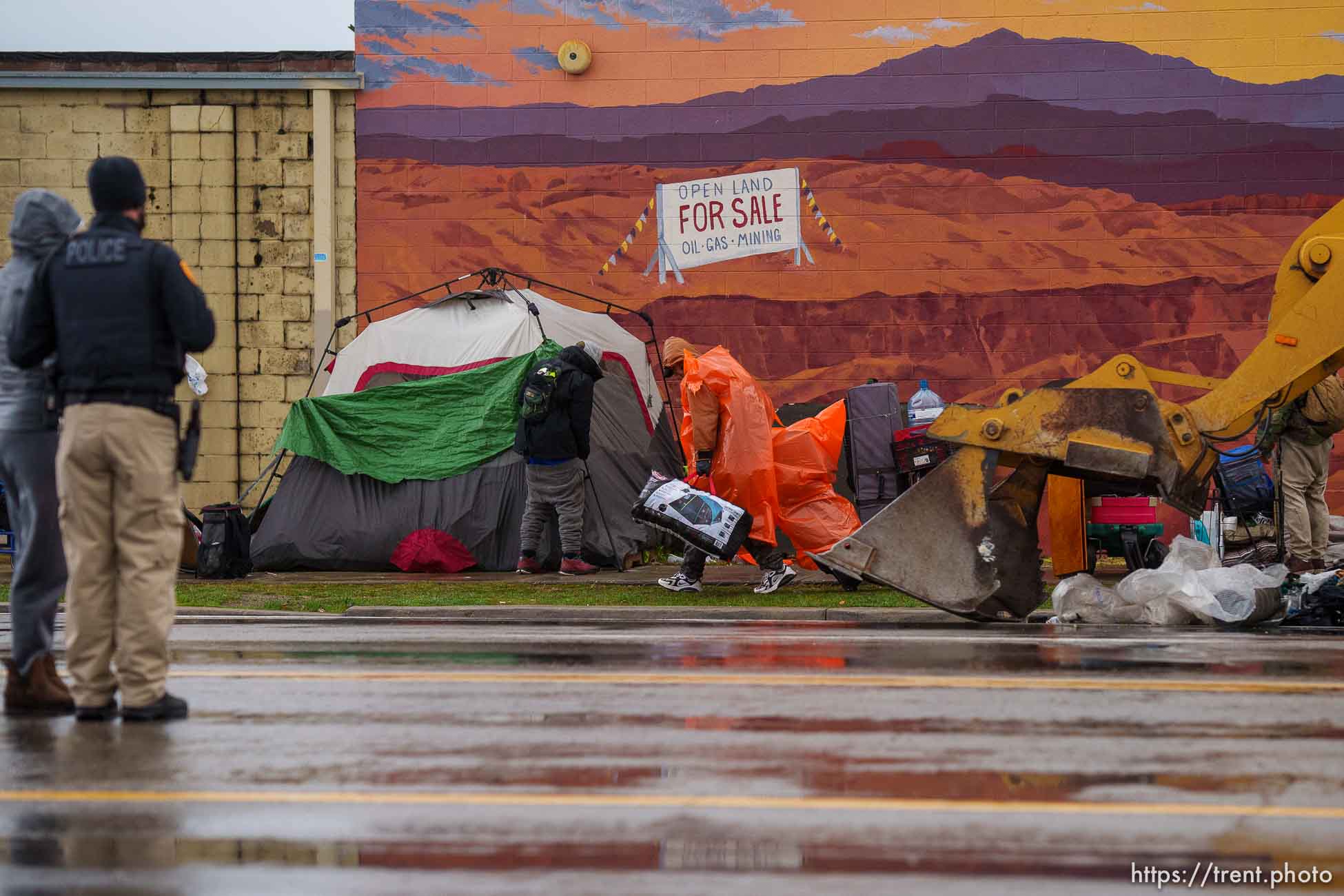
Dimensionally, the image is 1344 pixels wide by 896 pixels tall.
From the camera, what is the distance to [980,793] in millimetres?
4371

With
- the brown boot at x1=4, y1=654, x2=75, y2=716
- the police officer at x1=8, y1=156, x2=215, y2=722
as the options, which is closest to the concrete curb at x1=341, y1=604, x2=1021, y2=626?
the brown boot at x1=4, y1=654, x2=75, y2=716

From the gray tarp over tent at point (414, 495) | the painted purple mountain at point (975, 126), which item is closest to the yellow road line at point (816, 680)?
the gray tarp over tent at point (414, 495)

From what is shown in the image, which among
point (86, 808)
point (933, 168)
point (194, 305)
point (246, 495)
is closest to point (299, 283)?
point (246, 495)

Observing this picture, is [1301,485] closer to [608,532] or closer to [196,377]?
[608,532]

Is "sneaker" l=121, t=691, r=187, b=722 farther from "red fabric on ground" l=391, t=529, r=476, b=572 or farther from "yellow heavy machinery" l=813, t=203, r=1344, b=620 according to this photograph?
"red fabric on ground" l=391, t=529, r=476, b=572

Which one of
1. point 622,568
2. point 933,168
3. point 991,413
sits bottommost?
point 622,568

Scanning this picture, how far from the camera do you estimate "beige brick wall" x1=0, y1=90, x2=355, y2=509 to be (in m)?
16.9

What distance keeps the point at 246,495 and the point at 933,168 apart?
7.92 m

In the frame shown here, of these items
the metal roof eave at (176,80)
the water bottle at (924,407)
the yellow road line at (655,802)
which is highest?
the metal roof eave at (176,80)

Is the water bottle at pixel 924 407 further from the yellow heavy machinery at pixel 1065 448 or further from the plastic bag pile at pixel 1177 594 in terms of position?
the yellow heavy machinery at pixel 1065 448

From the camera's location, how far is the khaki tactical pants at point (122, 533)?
5.32m

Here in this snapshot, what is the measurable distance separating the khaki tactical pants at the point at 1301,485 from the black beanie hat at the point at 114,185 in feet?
28.6

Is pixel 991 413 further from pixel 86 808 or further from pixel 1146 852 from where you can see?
pixel 86 808

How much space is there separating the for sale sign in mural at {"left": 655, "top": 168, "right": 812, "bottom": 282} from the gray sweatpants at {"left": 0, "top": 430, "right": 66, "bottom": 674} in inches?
454
